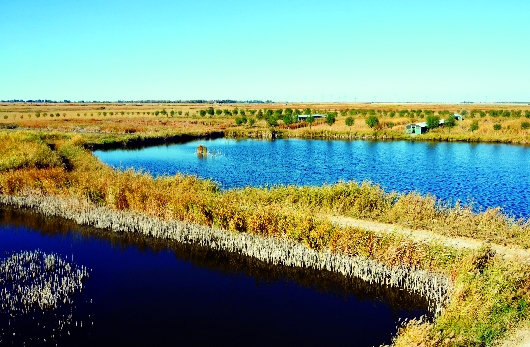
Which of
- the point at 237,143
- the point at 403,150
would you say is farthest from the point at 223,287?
the point at 237,143

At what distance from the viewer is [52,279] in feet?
50.5

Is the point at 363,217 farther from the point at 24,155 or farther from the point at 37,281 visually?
the point at 24,155

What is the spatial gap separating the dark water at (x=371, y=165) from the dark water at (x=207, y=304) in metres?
10.2

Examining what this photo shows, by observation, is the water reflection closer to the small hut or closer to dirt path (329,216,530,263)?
dirt path (329,216,530,263)

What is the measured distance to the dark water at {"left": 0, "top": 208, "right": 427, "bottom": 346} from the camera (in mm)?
12273

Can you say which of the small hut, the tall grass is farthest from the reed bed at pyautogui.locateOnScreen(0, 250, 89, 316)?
the small hut

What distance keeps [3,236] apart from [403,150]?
140 ft

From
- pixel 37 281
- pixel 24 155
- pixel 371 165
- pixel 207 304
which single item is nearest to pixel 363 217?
pixel 207 304

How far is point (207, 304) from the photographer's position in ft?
47.0

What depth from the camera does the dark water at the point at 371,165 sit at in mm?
29859

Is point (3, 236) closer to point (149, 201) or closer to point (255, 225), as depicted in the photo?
point (149, 201)

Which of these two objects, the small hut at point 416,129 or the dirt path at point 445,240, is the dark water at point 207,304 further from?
the small hut at point 416,129

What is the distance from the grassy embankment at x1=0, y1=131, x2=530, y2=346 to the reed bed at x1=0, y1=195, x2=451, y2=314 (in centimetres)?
39

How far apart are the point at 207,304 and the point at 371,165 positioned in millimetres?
28775
